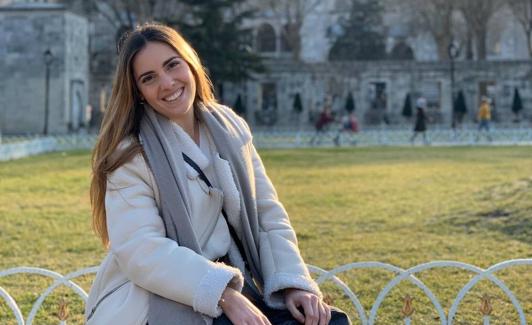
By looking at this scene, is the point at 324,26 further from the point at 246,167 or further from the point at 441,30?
the point at 246,167

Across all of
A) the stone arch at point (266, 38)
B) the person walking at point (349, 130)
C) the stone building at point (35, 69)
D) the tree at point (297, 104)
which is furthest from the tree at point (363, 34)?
the stone building at point (35, 69)

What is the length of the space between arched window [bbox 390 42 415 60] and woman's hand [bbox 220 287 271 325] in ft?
156

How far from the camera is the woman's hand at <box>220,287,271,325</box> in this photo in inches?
106

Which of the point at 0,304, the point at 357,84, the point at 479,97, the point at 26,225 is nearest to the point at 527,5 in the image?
the point at 479,97

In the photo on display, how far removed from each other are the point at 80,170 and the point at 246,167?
530 inches

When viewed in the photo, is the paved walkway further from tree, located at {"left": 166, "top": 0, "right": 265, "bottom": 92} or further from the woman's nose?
the woman's nose

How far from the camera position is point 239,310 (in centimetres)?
271

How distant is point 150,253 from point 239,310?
1.33ft

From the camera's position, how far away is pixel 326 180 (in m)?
13.8

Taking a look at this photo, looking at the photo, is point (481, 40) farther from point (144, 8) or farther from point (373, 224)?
point (373, 224)

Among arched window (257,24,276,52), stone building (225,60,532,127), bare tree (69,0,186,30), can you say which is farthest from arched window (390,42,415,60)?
bare tree (69,0,186,30)

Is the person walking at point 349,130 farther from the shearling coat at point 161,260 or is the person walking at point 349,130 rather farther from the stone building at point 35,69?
the shearling coat at point 161,260

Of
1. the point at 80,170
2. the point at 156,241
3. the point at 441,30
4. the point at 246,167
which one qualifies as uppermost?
the point at 441,30

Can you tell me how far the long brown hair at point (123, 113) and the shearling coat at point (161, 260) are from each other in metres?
0.06
